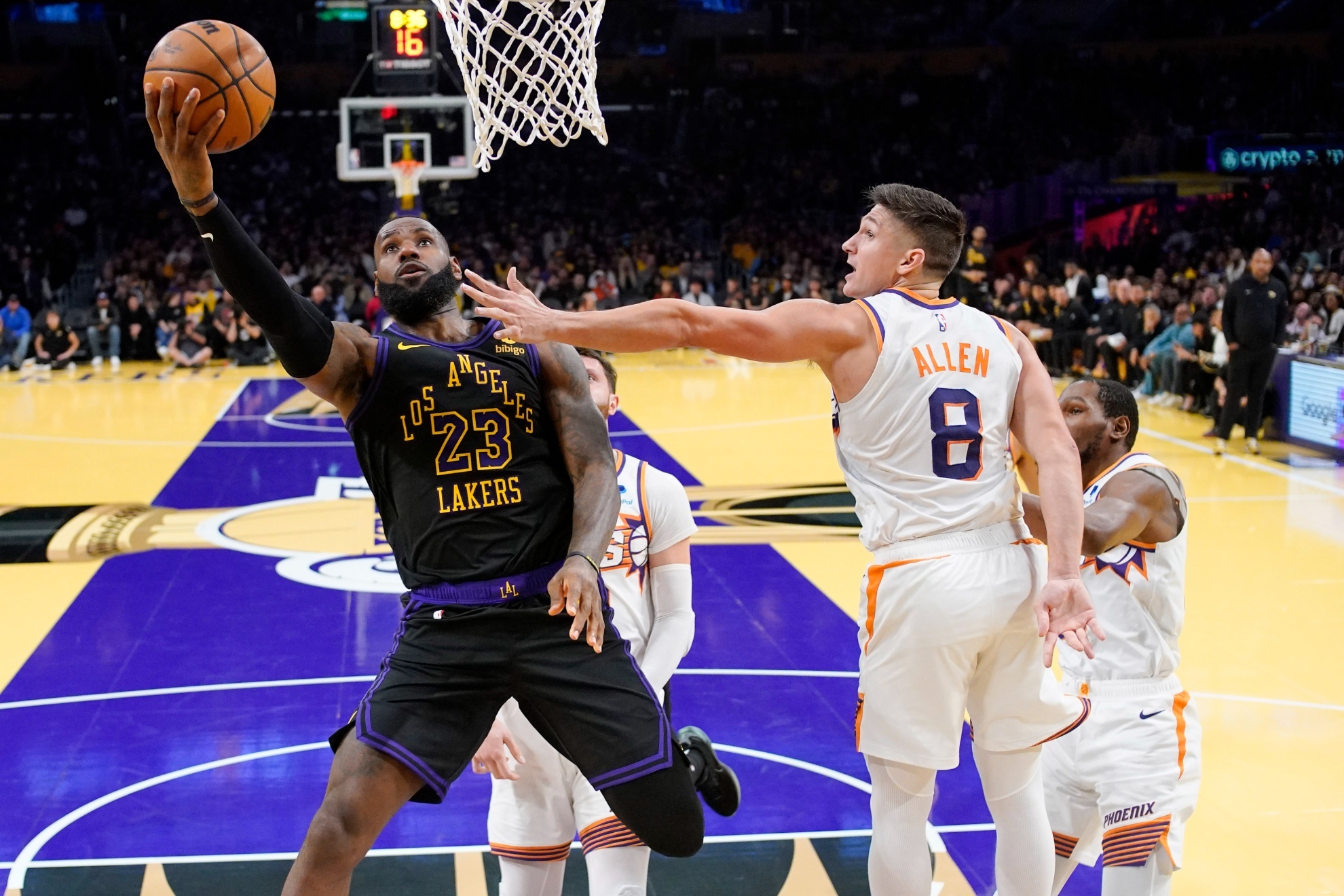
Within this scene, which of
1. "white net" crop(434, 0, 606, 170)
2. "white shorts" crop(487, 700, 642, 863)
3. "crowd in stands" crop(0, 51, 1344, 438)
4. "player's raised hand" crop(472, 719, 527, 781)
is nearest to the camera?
"player's raised hand" crop(472, 719, 527, 781)

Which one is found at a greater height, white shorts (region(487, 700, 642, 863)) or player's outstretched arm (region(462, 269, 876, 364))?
player's outstretched arm (region(462, 269, 876, 364))

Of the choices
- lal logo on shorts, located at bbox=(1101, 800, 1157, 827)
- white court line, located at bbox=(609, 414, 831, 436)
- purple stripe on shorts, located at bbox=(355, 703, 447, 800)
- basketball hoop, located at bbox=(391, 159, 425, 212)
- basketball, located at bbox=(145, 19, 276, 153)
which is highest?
basketball hoop, located at bbox=(391, 159, 425, 212)

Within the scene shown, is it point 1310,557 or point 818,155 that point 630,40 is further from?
point 1310,557

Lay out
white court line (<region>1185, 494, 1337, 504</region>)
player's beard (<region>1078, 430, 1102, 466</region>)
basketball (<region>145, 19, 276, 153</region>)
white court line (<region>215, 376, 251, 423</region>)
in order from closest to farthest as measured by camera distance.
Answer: basketball (<region>145, 19, 276, 153</region>)
player's beard (<region>1078, 430, 1102, 466</region>)
white court line (<region>1185, 494, 1337, 504</region>)
white court line (<region>215, 376, 251, 423</region>)

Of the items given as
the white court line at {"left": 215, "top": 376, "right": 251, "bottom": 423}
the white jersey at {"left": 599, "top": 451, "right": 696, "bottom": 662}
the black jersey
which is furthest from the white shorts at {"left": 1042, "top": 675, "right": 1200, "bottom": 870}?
the white court line at {"left": 215, "top": 376, "right": 251, "bottom": 423}

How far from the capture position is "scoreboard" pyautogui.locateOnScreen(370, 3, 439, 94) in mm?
17375

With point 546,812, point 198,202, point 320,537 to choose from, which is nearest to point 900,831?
point 546,812

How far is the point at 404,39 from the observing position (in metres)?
17.5

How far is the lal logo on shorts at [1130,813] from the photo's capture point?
3.81 m

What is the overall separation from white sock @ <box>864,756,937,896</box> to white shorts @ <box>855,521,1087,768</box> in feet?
0.24

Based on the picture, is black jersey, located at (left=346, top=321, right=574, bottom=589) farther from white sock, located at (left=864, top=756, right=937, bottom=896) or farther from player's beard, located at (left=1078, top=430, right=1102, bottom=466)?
player's beard, located at (left=1078, top=430, right=1102, bottom=466)

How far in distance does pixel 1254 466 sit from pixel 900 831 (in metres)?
10.5

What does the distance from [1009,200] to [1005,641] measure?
30120 millimetres

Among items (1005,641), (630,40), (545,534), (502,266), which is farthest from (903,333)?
(630,40)
